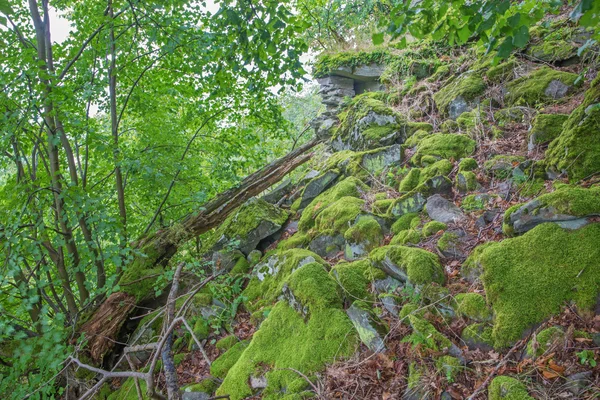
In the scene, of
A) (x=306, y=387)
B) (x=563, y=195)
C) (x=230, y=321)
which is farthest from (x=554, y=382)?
(x=230, y=321)

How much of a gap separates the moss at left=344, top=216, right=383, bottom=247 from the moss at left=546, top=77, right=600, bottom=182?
208cm

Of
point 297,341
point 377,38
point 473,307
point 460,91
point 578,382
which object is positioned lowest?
point 578,382

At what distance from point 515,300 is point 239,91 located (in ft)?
18.3

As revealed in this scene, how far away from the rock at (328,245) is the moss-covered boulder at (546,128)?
2.74 metres

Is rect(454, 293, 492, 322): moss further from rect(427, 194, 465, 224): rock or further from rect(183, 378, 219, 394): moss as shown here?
rect(183, 378, 219, 394): moss

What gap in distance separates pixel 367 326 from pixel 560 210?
2022 mm

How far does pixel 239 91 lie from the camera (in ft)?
22.6

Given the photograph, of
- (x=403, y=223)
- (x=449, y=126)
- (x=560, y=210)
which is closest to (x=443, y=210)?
(x=403, y=223)

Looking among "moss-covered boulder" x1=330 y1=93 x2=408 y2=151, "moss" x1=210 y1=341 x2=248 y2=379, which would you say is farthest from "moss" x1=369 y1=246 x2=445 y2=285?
"moss-covered boulder" x1=330 y1=93 x2=408 y2=151

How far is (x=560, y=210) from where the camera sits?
3320 mm

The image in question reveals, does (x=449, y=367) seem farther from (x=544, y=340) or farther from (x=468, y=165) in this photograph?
(x=468, y=165)

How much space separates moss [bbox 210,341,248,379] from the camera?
4273 mm

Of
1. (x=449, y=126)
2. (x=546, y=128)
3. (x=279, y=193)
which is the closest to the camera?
(x=546, y=128)

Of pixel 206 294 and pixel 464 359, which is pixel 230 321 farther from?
pixel 464 359
